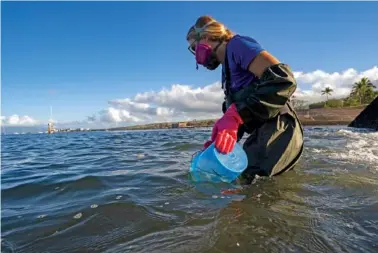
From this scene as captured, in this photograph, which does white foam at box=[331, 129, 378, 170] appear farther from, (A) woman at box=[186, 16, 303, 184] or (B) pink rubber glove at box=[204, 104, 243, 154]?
(B) pink rubber glove at box=[204, 104, 243, 154]

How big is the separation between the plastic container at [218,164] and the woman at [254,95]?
0.21 m

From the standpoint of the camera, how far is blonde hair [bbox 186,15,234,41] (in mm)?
3384

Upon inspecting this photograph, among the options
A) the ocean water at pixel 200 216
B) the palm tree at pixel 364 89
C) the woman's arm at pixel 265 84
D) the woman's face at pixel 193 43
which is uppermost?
the palm tree at pixel 364 89

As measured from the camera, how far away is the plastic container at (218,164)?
296 cm

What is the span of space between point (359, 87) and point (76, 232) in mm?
102907

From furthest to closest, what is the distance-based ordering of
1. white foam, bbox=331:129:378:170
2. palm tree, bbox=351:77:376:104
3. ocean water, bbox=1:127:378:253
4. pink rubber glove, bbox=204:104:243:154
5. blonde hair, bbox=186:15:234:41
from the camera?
palm tree, bbox=351:77:376:104, white foam, bbox=331:129:378:170, blonde hair, bbox=186:15:234:41, pink rubber glove, bbox=204:104:243:154, ocean water, bbox=1:127:378:253

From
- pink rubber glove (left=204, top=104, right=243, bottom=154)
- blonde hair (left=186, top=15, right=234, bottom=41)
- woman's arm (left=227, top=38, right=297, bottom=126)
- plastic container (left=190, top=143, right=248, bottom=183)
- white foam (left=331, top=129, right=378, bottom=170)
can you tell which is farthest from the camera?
white foam (left=331, top=129, right=378, bottom=170)

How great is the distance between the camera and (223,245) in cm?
201

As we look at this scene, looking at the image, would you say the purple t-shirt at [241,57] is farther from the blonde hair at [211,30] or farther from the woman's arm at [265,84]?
the blonde hair at [211,30]

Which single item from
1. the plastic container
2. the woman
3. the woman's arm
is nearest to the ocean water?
the plastic container

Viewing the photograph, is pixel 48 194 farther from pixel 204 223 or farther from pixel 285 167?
pixel 285 167

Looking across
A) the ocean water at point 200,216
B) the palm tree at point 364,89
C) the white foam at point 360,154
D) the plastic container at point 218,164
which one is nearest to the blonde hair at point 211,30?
the plastic container at point 218,164

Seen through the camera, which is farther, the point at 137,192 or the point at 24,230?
the point at 137,192

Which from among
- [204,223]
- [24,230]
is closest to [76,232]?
[24,230]
